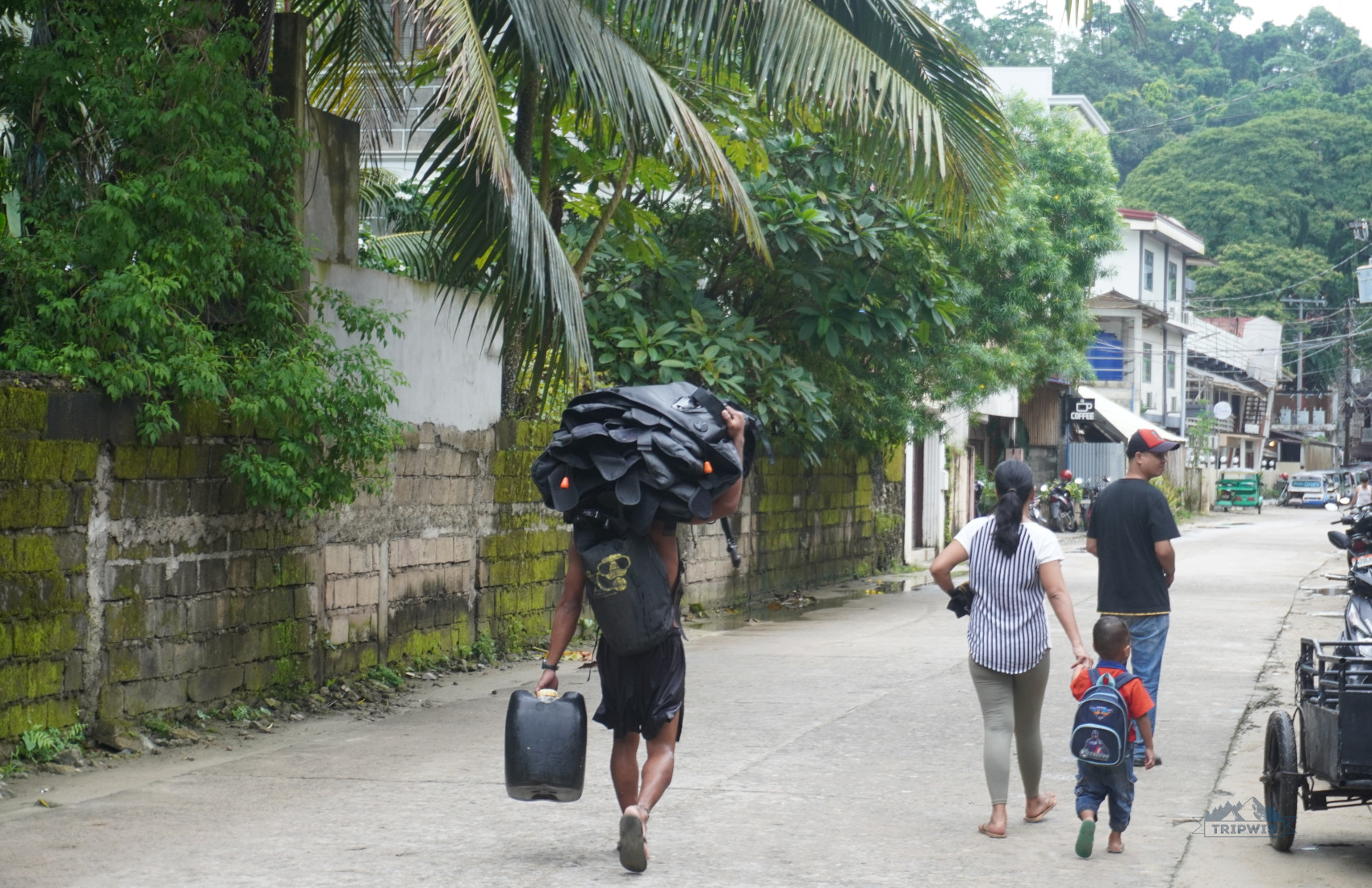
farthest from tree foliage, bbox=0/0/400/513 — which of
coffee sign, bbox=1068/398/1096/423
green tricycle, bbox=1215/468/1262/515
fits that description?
green tricycle, bbox=1215/468/1262/515

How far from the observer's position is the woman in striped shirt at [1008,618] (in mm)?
6133

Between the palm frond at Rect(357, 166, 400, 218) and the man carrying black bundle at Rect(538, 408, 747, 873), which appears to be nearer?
the man carrying black bundle at Rect(538, 408, 747, 873)

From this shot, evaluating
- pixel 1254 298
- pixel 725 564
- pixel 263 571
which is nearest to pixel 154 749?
pixel 263 571

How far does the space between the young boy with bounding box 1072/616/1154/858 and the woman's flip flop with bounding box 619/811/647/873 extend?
1.74 meters

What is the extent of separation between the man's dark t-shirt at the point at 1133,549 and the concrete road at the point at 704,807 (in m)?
0.90

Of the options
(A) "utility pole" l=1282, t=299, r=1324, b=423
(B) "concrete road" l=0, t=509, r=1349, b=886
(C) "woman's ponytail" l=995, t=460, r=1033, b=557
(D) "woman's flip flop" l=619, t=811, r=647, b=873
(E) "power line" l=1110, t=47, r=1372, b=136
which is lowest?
(B) "concrete road" l=0, t=509, r=1349, b=886

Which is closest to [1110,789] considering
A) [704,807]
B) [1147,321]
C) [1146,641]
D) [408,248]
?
[704,807]

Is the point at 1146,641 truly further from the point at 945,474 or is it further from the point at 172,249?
the point at 945,474

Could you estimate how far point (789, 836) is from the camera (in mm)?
6062

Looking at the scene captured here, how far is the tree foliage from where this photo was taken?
7520 mm

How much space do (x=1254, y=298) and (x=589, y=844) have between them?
6409 centimetres

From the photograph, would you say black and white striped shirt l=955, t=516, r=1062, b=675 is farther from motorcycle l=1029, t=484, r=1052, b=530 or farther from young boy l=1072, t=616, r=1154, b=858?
motorcycle l=1029, t=484, r=1052, b=530

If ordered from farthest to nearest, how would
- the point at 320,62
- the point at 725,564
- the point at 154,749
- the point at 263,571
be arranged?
the point at 725,564 → the point at 320,62 → the point at 263,571 → the point at 154,749

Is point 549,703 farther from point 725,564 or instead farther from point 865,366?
point 865,366
